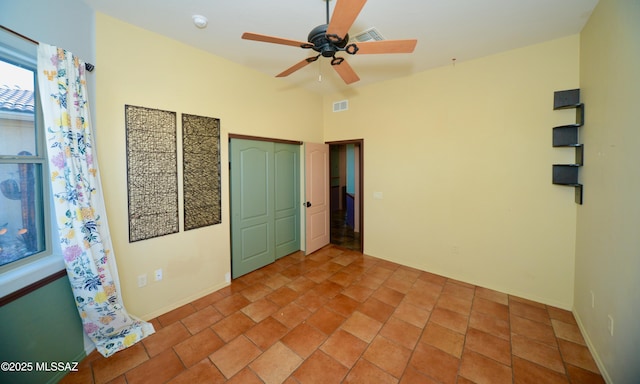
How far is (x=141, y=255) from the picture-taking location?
7.74 feet

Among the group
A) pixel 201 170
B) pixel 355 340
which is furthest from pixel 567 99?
pixel 201 170

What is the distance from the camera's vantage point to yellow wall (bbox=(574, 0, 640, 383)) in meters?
1.46

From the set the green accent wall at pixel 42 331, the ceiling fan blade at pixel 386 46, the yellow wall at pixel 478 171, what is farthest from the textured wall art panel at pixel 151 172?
the yellow wall at pixel 478 171

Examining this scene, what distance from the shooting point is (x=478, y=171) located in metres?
3.04

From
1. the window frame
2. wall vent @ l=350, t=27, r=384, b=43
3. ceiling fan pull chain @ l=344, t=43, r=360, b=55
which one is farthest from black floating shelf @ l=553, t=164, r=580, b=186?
the window frame

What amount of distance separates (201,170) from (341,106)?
274cm

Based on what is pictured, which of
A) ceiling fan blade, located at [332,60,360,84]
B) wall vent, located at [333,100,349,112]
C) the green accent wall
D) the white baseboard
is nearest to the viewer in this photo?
the green accent wall

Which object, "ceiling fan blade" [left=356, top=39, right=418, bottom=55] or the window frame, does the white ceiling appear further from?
the window frame

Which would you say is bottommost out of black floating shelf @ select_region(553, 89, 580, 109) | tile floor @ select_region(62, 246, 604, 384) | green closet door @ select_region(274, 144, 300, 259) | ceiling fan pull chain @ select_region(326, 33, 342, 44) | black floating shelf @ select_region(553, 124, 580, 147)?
tile floor @ select_region(62, 246, 604, 384)

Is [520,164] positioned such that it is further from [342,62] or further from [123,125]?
[123,125]

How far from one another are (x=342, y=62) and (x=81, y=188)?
2276mm

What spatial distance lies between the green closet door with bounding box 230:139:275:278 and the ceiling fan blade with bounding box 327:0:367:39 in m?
2.14

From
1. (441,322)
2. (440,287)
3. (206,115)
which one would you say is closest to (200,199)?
(206,115)

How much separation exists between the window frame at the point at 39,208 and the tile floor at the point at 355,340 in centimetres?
84
